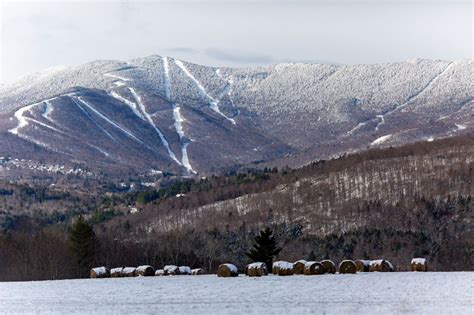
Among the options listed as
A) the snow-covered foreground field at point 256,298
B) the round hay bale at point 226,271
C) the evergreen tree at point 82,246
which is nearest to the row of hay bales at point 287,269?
the round hay bale at point 226,271

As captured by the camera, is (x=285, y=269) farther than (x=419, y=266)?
No

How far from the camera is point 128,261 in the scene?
162375mm

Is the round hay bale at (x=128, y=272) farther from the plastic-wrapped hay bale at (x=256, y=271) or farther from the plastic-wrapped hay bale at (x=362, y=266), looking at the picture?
the plastic-wrapped hay bale at (x=362, y=266)

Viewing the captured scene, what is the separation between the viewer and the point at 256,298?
60.2 meters

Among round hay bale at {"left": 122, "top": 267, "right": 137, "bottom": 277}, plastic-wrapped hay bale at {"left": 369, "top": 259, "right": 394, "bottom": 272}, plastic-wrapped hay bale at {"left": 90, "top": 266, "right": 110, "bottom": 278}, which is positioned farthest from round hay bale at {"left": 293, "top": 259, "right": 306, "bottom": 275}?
plastic-wrapped hay bale at {"left": 90, "top": 266, "right": 110, "bottom": 278}

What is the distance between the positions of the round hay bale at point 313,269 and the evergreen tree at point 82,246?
40.2 meters

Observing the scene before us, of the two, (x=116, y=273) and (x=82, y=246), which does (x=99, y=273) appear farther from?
(x=82, y=246)

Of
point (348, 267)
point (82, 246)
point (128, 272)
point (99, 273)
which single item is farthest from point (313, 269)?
point (82, 246)

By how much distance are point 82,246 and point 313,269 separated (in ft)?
140

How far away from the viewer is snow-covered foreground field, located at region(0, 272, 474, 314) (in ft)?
169

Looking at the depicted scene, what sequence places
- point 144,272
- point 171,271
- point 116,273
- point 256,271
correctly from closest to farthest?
point 256,271 < point 116,273 < point 144,272 < point 171,271

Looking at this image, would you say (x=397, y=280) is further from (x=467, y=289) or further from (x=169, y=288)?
(x=169, y=288)

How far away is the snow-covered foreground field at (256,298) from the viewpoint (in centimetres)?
5162

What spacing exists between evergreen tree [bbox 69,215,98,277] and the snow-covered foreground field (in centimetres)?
4947
